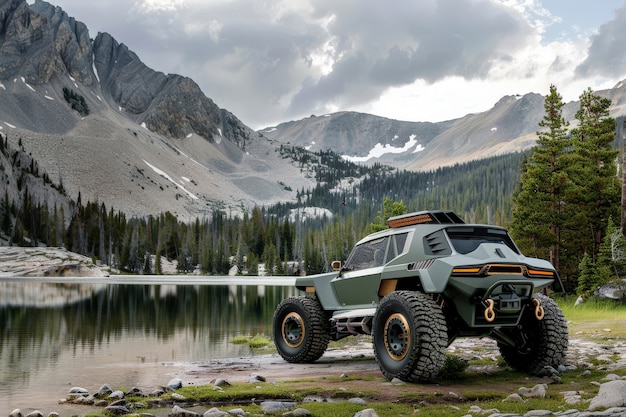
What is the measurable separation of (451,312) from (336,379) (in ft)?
8.67

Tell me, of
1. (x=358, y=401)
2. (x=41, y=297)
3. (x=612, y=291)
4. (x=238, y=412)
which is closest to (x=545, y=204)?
(x=612, y=291)

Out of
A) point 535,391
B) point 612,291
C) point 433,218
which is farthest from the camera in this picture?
point 612,291

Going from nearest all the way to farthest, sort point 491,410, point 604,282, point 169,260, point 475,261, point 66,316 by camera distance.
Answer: point 491,410
point 475,261
point 604,282
point 66,316
point 169,260

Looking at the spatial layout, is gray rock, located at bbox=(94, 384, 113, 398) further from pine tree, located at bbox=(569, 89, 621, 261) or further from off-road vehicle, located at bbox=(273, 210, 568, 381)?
pine tree, located at bbox=(569, 89, 621, 261)

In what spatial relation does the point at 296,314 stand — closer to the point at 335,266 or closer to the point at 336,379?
the point at 335,266

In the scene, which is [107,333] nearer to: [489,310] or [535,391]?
[489,310]

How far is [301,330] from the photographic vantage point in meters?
15.8

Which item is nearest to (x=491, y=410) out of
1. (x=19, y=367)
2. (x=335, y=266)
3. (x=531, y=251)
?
(x=335, y=266)

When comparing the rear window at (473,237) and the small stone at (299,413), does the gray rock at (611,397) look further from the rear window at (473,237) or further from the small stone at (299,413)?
the rear window at (473,237)

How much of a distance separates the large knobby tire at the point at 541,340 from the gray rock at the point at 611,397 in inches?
141

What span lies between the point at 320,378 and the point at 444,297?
3.03 metres

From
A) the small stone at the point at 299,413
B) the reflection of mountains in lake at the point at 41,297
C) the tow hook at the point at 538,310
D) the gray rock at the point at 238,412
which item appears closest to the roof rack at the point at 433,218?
the tow hook at the point at 538,310

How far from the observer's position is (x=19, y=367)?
1733 centimetres

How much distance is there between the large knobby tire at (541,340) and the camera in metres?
12.6
